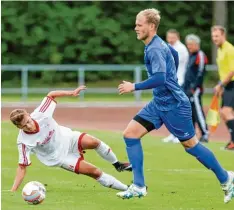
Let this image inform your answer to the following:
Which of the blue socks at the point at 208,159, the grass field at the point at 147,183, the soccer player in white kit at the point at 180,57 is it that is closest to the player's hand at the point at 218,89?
the grass field at the point at 147,183

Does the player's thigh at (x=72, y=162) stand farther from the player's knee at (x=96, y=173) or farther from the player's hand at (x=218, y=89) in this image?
the player's hand at (x=218, y=89)

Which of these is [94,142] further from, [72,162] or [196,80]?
[196,80]

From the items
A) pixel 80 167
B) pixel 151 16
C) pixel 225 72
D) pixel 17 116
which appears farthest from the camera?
pixel 225 72

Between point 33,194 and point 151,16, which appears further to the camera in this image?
point 151,16

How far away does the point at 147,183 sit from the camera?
13047 millimetres

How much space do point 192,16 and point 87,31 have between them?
4753mm

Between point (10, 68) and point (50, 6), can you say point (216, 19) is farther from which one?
point (10, 68)

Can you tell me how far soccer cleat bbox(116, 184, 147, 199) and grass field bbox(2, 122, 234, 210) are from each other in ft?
0.37

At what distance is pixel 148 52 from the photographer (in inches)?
426

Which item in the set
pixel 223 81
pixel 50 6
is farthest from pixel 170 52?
pixel 50 6

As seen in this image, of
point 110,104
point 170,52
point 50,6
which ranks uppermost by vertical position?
point 170,52

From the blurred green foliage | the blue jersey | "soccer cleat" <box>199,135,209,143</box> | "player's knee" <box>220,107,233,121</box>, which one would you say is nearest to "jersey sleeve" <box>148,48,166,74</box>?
the blue jersey

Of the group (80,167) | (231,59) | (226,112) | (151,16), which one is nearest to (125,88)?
(151,16)

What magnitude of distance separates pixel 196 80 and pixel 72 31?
19166 mm
